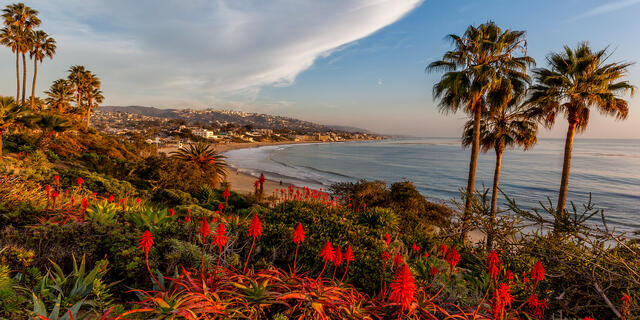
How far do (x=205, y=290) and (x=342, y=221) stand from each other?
3138 millimetres

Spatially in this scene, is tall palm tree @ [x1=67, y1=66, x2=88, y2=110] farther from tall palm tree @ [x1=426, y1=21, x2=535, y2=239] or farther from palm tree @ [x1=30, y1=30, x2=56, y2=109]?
tall palm tree @ [x1=426, y1=21, x2=535, y2=239]

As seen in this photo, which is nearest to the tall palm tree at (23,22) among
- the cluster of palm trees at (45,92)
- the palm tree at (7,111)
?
the cluster of palm trees at (45,92)

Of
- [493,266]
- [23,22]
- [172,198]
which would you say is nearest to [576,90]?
[493,266]

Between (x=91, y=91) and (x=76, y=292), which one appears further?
(x=91, y=91)

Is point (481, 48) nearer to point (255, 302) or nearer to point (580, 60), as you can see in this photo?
point (580, 60)

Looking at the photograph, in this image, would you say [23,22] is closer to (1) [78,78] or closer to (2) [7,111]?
(1) [78,78]

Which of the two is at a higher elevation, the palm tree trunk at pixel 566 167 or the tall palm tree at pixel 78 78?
the tall palm tree at pixel 78 78

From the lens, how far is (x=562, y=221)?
3670 millimetres

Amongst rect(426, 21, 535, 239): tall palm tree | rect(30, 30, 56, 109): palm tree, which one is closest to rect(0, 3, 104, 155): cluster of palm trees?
rect(30, 30, 56, 109): palm tree

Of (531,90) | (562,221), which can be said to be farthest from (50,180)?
(531,90)

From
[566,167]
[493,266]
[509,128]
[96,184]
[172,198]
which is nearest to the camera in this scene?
[493,266]

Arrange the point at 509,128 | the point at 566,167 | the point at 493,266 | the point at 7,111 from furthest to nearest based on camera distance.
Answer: the point at 509,128 → the point at 566,167 → the point at 7,111 → the point at 493,266

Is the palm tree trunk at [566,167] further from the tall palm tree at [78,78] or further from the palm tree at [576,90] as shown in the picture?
the tall palm tree at [78,78]

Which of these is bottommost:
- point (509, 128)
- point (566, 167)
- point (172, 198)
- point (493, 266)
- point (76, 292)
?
point (172, 198)
